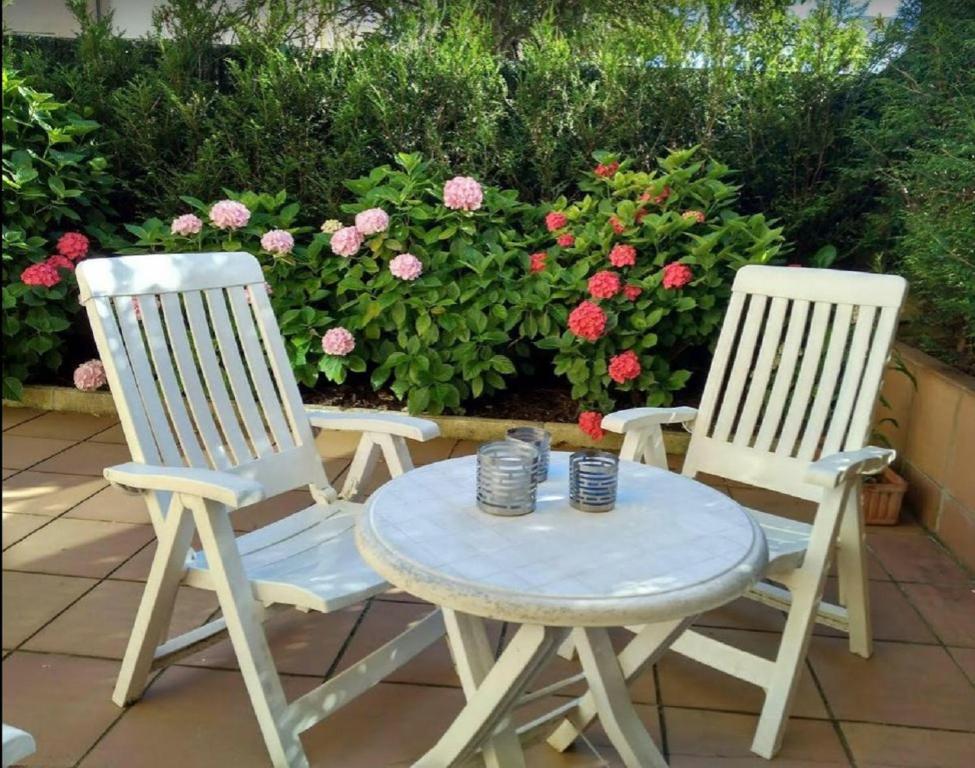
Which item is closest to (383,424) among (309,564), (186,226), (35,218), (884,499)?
(309,564)

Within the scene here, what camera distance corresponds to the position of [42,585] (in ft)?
9.57

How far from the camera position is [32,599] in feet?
9.27

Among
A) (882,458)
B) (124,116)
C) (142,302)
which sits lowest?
(882,458)

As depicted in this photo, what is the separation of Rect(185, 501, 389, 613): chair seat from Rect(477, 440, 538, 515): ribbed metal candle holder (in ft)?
1.13

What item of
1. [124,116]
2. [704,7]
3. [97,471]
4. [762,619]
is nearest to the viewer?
[762,619]

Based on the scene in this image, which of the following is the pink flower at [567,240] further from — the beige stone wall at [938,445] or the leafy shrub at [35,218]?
the leafy shrub at [35,218]

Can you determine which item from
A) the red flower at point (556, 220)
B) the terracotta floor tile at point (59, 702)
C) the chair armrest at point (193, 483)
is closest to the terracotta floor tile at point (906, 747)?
the chair armrest at point (193, 483)

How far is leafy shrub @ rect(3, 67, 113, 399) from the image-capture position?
4684mm

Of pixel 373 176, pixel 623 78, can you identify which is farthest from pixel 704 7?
pixel 373 176

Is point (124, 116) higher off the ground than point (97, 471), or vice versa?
point (124, 116)

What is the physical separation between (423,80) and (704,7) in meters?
1.87

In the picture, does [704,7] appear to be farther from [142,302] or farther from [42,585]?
[42,585]

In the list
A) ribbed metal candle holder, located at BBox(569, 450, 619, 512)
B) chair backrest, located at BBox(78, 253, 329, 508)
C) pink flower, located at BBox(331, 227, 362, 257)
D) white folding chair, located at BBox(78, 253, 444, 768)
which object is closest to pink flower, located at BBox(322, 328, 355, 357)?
pink flower, located at BBox(331, 227, 362, 257)

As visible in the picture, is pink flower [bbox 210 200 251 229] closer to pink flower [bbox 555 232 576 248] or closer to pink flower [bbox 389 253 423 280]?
pink flower [bbox 389 253 423 280]
